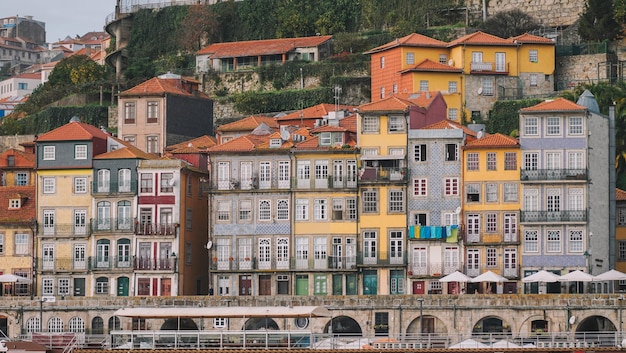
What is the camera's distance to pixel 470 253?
271 feet

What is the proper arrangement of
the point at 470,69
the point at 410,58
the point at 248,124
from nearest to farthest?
the point at 248,124 → the point at 470,69 → the point at 410,58

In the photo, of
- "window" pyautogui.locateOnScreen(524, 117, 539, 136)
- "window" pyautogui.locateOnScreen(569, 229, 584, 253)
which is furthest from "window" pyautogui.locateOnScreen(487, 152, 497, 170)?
"window" pyautogui.locateOnScreen(569, 229, 584, 253)

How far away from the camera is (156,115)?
102 meters

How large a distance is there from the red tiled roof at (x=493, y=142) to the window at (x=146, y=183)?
1518 centimetres

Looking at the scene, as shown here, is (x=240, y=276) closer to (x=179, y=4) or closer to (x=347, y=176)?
(x=347, y=176)

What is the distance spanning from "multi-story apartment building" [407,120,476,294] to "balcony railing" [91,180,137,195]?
1333 cm

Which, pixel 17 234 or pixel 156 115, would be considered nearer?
pixel 17 234

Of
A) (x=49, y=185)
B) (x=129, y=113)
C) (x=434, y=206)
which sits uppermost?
(x=129, y=113)

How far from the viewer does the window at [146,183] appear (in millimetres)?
86625

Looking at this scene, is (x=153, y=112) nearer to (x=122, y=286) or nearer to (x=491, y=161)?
(x=122, y=286)

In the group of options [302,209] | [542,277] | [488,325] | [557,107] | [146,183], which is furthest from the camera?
[146,183]

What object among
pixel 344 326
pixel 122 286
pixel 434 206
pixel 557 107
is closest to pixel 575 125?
pixel 557 107

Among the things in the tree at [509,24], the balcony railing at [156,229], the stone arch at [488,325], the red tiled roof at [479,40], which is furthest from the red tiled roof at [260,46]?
the stone arch at [488,325]

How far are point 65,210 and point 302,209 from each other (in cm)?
1172
